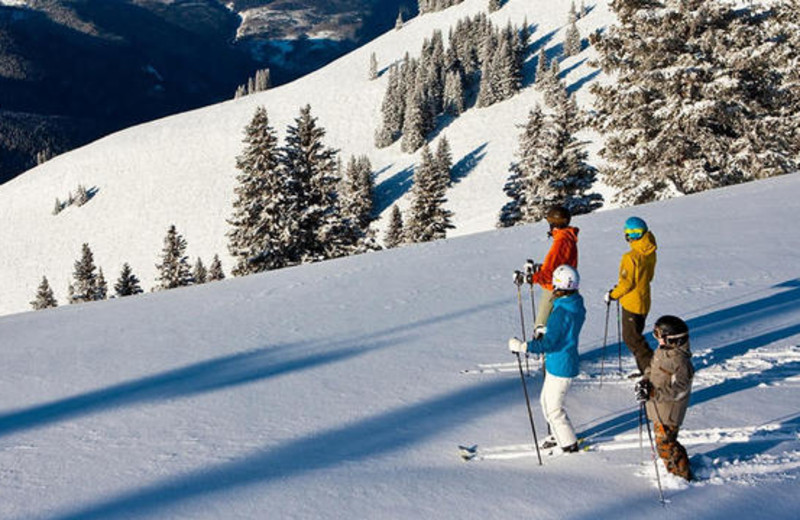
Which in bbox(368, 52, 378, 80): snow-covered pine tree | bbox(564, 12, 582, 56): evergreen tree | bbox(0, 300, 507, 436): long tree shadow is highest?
bbox(368, 52, 378, 80): snow-covered pine tree

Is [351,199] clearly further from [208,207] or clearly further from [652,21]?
[208,207]

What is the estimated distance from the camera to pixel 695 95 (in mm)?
19750

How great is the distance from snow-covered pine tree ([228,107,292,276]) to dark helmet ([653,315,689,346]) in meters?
22.4

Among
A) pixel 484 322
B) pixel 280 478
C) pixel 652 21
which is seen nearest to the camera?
pixel 280 478

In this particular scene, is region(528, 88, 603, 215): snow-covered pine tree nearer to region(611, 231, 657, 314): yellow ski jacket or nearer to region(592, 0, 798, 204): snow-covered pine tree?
region(592, 0, 798, 204): snow-covered pine tree

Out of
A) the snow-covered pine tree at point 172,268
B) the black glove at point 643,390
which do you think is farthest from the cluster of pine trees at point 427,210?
the black glove at point 643,390

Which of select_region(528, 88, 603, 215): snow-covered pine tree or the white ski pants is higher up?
select_region(528, 88, 603, 215): snow-covered pine tree

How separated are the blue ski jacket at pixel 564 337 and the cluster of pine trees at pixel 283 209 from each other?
21784 mm

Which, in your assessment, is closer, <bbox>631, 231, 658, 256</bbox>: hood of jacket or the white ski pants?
the white ski pants

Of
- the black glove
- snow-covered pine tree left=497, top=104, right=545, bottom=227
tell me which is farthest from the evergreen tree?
the black glove

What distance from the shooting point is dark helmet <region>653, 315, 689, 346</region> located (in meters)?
4.04

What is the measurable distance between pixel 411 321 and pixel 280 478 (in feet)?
15.1

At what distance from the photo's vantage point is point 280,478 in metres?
4.70

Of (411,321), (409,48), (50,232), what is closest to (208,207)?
(50,232)
